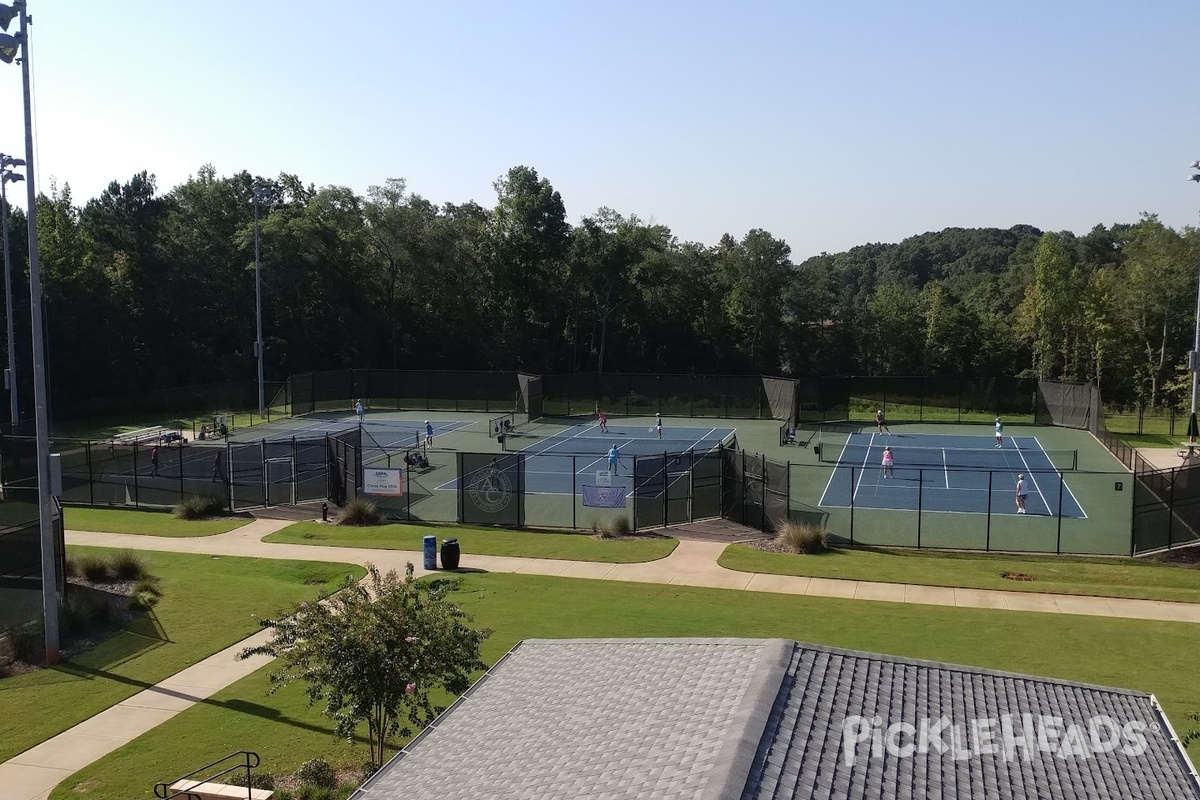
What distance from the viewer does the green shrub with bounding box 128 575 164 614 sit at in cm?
2041

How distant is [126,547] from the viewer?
26.4m

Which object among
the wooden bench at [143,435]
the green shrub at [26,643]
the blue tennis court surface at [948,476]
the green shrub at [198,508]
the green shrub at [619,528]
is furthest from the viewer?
the wooden bench at [143,435]

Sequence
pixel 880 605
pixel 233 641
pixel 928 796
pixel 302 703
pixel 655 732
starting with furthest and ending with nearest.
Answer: pixel 880 605 < pixel 233 641 < pixel 302 703 < pixel 655 732 < pixel 928 796

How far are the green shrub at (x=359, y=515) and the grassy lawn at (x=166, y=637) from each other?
4.70 meters

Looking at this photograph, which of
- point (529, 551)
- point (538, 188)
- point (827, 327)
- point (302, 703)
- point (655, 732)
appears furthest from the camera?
point (827, 327)

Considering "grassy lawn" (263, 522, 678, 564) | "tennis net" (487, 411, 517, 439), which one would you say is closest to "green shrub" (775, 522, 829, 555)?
"grassy lawn" (263, 522, 678, 564)

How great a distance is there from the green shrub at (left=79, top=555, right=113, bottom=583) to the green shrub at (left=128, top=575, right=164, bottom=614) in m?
0.77

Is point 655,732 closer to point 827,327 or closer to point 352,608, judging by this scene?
point 352,608

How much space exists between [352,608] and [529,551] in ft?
47.1

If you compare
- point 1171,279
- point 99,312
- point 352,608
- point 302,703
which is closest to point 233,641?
point 302,703

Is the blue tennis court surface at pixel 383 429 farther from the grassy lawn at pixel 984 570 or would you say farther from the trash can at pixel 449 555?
the grassy lawn at pixel 984 570

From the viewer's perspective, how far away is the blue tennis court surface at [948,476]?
1309 inches

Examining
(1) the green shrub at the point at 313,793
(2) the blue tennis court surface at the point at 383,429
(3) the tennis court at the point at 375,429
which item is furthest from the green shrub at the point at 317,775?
(2) the blue tennis court surface at the point at 383,429

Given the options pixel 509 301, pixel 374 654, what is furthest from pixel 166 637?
pixel 509 301
